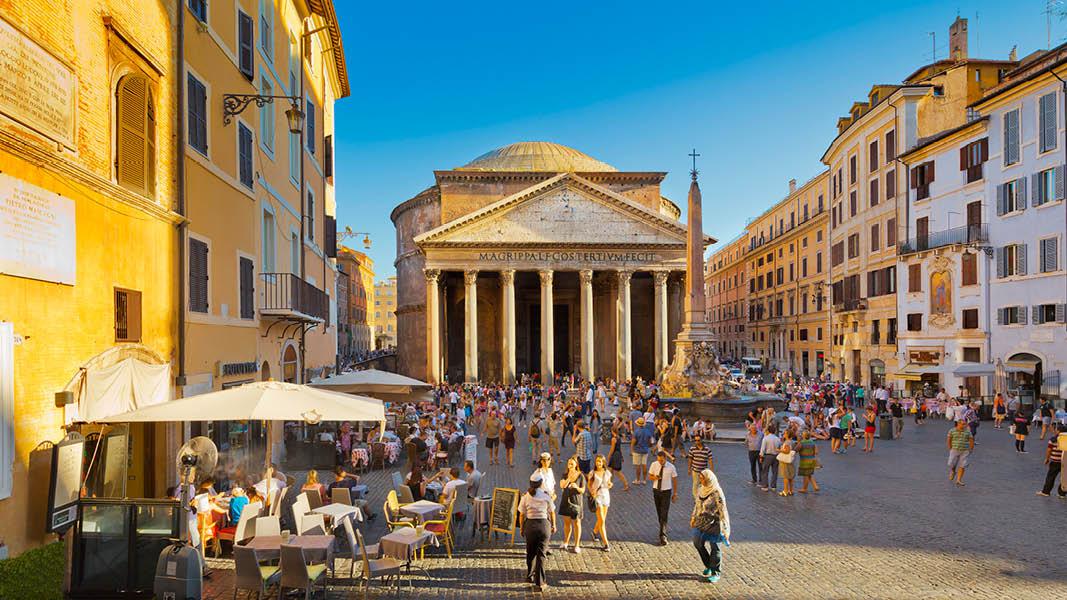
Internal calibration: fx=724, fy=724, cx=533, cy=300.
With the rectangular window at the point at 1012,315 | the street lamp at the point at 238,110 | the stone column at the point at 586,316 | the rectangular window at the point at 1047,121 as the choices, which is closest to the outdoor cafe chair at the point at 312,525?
the street lamp at the point at 238,110

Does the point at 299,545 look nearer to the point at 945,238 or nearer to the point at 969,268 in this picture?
the point at 969,268

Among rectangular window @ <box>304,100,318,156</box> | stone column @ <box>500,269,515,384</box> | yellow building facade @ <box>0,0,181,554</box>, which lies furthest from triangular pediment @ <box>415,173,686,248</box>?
yellow building facade @ <box>0,0,181,554</box>

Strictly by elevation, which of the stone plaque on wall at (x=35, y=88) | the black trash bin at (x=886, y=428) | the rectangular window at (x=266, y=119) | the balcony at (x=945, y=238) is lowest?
the black trash bin at (x=886, y=428)

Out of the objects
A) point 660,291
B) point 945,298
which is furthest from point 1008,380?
point 660,291

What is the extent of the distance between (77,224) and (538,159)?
53.2 meters

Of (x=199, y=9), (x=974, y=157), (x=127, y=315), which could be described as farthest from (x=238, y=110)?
(x=974, y=157)

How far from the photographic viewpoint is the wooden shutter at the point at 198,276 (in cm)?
1146

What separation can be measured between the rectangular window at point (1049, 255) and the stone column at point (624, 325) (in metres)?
21.1

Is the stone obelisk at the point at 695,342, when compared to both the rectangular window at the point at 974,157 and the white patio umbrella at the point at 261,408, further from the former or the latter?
the white patio umbrella at the point at 261,408

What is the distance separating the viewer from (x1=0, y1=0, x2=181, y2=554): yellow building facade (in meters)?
7.21

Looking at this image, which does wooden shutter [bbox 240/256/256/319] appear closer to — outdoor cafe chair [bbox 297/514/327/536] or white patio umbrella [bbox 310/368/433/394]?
white patio umbrella [bbox 310/368/433/394]

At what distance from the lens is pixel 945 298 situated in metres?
29.6

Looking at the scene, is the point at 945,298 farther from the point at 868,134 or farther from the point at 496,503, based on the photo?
the point at 496,503

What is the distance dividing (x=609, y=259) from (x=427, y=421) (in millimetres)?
25441
